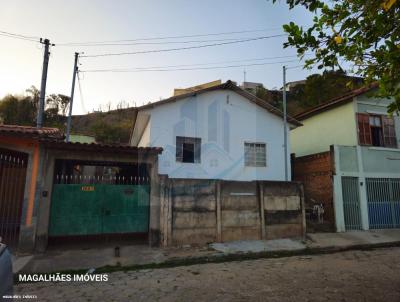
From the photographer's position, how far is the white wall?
1153 cm

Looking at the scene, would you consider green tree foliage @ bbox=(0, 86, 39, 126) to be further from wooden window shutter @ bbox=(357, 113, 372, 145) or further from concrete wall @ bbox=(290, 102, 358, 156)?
wooden window shutter @ bbox=(357, 113, 372, 145)

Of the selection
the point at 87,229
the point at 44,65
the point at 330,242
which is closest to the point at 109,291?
the point at 87,229

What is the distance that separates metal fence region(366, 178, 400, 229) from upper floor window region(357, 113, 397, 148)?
194 centimetres

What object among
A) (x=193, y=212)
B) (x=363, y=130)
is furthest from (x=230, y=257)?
(x=363, y=130)

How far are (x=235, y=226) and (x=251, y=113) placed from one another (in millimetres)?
6348

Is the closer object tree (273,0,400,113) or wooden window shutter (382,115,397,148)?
tree (273,0,400,113)

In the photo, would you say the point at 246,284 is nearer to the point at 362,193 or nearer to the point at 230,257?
the point at 230,257

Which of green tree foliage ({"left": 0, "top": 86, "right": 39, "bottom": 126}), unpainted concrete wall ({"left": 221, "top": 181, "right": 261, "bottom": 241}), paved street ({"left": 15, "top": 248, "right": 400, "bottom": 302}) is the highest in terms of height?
green tree foliage ({"left": 0, "top": 86, "right": 39, "bottom": 126})

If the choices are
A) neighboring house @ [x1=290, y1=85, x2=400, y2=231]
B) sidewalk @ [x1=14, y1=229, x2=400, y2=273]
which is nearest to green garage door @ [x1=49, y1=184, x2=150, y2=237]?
sidewalk @ [x1=14, y1=229, x2=400, y2=273]

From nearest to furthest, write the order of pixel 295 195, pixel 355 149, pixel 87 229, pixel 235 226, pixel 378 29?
pixel 378 29, pixel 87 229, pixel 235 226, pixel 295 195, pixel 355 149

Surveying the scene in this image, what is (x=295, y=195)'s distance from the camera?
31.7 ft

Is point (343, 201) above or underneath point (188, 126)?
underneath

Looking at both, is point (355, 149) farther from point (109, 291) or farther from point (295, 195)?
point (109, 291)

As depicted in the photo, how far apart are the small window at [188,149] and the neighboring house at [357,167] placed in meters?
6.08
